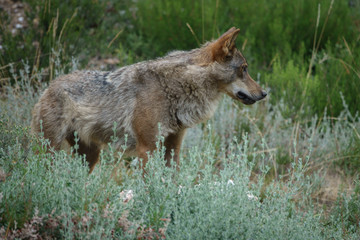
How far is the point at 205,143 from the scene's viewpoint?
6.20 m

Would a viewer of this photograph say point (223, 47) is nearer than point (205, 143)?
Yes

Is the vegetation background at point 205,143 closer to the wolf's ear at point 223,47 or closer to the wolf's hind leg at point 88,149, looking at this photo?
the wolf's hind leg at point 88,149

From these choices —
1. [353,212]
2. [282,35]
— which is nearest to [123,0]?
[282,35]

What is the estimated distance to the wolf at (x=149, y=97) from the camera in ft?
15.0

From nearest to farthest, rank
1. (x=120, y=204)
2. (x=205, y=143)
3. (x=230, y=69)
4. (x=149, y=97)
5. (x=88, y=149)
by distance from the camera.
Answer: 1. (x=120, y=204)
2. (x=149, y=97)
3. (x=230, y=69)
4. (x=88, y=149)
5. (x=205, y=143)

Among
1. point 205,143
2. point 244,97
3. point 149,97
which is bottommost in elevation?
point 205,143

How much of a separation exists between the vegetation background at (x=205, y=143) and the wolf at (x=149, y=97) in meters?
0.27

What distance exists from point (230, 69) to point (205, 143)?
1701mm

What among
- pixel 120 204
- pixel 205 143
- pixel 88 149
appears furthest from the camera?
pixel 205 143

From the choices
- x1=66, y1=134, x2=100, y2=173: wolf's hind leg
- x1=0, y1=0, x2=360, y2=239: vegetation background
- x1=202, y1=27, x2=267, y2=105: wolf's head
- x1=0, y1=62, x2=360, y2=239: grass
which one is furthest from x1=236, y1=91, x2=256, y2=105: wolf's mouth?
x1=66, y1=134, x2=100, y2=173: wolf's hind leg

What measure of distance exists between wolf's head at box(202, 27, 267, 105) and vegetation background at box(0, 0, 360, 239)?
1.30 ft

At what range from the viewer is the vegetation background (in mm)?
3283

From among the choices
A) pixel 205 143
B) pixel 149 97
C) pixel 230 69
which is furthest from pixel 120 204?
pixel 205 143

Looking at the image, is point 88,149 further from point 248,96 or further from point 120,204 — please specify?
point 120,204
